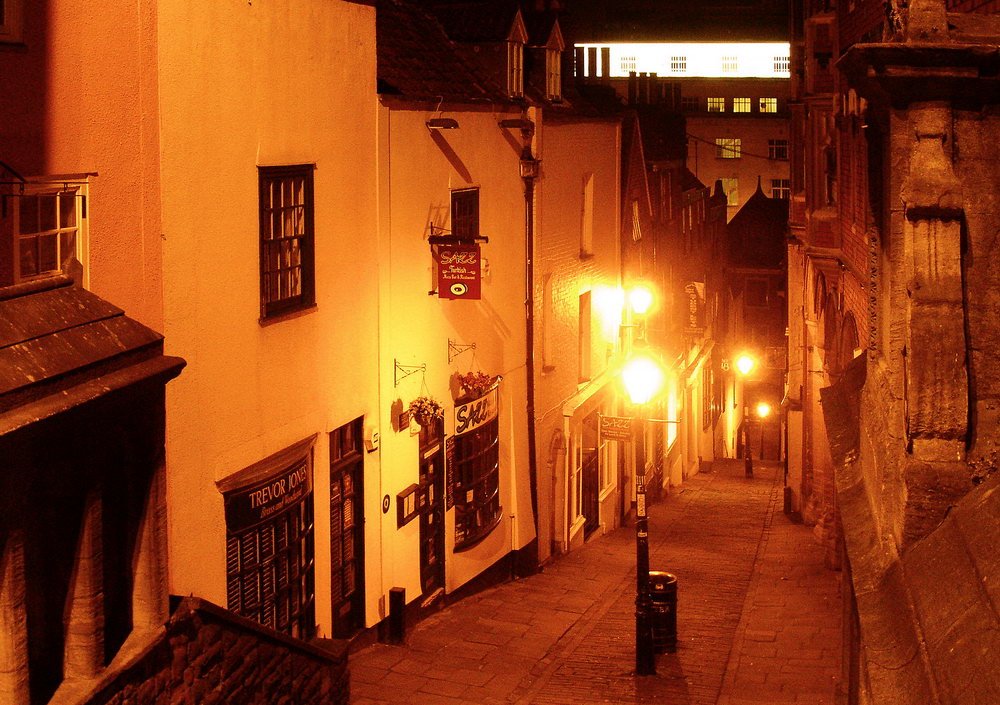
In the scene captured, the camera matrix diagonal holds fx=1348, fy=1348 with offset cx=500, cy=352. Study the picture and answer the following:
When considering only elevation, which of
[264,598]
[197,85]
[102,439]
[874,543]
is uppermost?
[197,85]

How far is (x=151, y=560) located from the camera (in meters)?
9.44

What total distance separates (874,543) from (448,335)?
9843 mm

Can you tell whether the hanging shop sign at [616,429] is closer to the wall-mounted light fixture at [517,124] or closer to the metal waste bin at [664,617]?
the wall-mounted light fixture at [517,124]

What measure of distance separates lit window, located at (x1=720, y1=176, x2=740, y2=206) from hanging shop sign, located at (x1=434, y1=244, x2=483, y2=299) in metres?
67.1

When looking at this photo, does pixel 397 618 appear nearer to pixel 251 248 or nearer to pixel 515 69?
pixel 251 248

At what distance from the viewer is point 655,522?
28.7 meters

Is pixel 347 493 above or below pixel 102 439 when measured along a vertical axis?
below

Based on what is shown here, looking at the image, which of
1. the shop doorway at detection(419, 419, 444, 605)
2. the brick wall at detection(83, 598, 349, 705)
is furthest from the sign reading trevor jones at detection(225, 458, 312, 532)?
the shop doorway at detection(419, 419, 444, 605)

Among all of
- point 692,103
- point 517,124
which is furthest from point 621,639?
point 692,103

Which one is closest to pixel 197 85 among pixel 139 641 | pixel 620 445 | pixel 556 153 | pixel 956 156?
pixel 139 641

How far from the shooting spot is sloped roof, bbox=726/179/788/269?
58688mm

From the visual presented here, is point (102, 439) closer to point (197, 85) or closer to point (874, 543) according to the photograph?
point (197, 85)

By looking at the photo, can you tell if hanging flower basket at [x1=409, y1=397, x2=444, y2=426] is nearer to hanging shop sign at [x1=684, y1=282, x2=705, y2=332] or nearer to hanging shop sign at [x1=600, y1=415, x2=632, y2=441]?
hanging shop sign at [x1=600, y1=415, x2=632, y2=441]

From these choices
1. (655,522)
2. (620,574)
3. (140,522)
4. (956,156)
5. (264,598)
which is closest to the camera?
(956,156)
